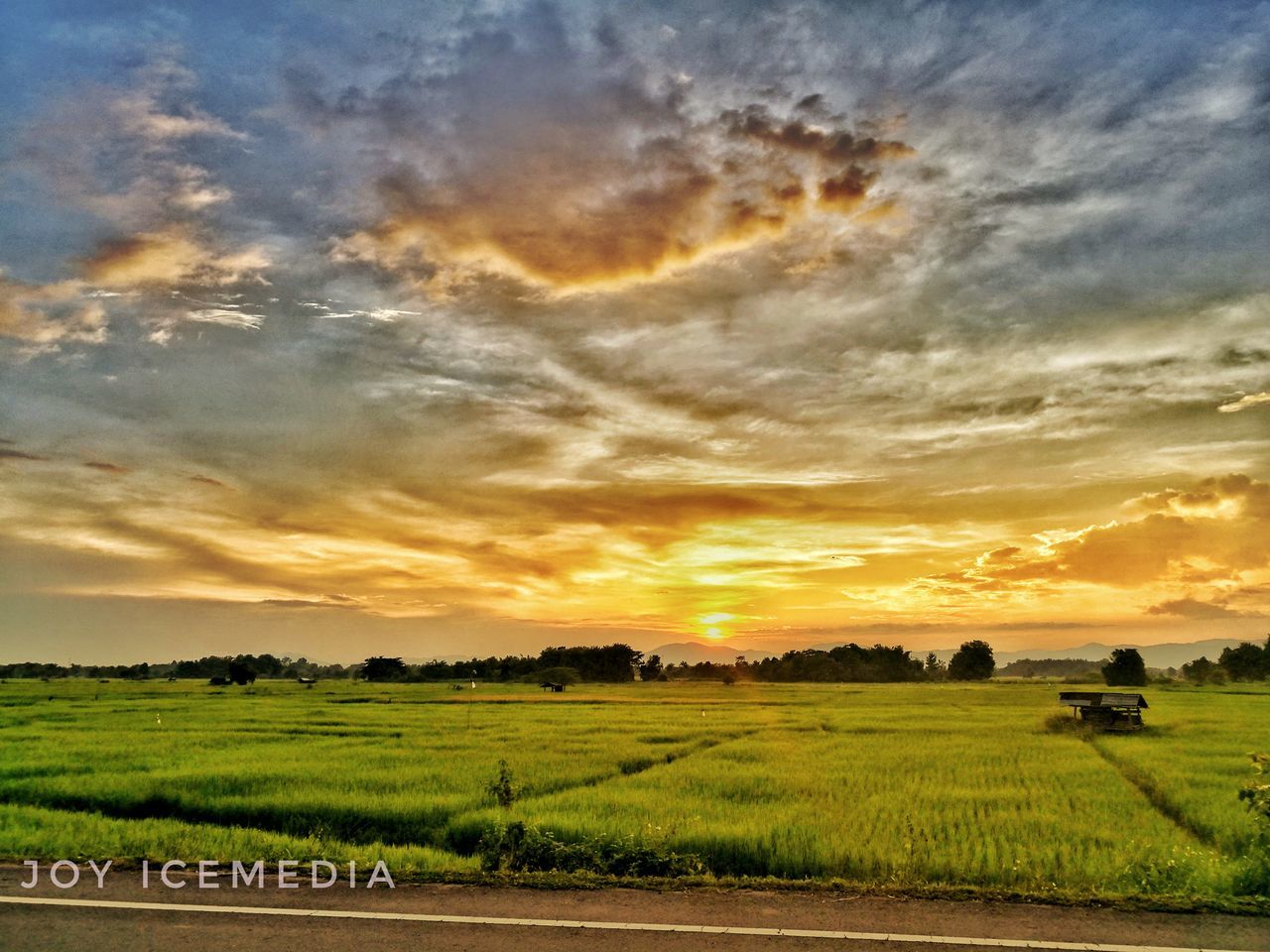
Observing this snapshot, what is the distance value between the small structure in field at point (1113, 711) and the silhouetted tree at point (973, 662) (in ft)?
497

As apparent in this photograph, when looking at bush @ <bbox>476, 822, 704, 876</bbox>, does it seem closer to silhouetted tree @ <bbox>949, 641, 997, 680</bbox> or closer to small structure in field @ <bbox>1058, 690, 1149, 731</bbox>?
small structure in field @ <bbox>1058, 690, 1149, 731</bbox>

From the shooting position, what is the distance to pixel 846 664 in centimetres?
17638

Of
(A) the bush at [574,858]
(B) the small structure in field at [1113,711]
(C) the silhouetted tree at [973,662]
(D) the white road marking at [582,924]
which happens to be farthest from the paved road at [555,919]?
(C) the silhouetted tree at [973,662]

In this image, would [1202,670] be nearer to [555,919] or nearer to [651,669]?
[651,669]

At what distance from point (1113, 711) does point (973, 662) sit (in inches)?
6081

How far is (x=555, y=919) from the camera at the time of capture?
8586mm

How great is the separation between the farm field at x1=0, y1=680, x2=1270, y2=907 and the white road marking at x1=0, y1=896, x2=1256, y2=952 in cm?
168

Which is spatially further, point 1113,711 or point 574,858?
point 1113,711

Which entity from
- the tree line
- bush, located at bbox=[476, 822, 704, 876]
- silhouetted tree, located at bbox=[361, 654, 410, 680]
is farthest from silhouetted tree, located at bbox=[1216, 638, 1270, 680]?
bush, located at bbox=[476, 822, 704, 876]

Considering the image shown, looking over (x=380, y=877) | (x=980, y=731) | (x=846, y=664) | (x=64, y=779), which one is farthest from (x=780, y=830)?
(x=846, y=664)

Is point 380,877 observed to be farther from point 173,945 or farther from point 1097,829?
point 1097,829

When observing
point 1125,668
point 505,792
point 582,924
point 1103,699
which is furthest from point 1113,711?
point 1125,668

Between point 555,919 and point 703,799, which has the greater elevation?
point 555,919

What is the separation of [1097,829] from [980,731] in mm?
23751
